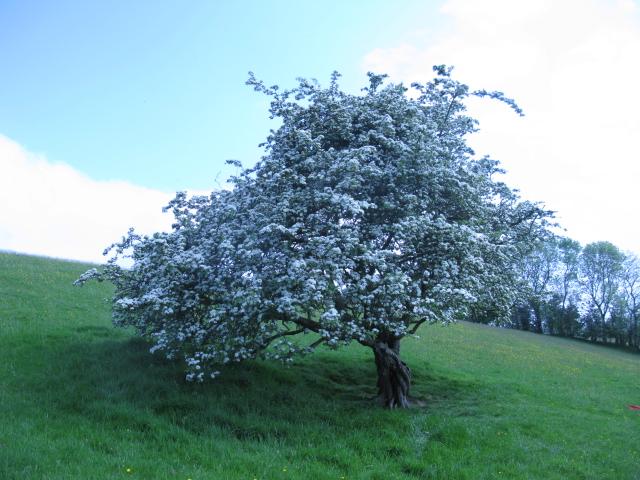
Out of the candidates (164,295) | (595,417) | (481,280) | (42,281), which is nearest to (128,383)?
(164,295)

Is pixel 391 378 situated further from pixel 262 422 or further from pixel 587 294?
pixel 587 294

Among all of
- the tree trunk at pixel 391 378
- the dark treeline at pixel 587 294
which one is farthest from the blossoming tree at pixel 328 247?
the dark treeline at pixel 587 294

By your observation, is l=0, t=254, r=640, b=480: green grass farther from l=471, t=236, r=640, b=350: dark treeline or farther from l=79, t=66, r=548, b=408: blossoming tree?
l=471, t=236, r=640, b=350: dark treeline

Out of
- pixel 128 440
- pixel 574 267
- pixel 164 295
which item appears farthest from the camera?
pixel 574 267

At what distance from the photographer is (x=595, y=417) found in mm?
19750

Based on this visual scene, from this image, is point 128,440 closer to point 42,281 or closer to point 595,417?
point 595,417

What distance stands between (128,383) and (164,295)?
145 inches

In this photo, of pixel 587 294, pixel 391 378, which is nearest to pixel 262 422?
pixel 391 378

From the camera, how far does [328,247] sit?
1302cm

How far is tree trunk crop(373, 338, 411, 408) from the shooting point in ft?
56.4

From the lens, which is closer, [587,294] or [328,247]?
[328,247]

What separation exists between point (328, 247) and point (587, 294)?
89534mm

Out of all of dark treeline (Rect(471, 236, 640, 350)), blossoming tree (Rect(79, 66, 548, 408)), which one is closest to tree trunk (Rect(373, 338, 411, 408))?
blossoming tree (Rect(79, 66, 548, 408))

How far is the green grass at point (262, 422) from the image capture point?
11.3 meters
